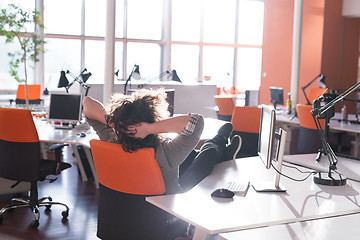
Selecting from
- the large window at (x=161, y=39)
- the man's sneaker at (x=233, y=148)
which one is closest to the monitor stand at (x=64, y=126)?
the man's sneaker at (x=233, y=148)

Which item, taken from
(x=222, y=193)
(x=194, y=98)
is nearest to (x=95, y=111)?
(x=222, y=193)

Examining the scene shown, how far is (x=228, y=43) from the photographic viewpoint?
12914 millimetres

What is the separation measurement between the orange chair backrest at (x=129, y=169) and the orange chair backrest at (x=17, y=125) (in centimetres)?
142

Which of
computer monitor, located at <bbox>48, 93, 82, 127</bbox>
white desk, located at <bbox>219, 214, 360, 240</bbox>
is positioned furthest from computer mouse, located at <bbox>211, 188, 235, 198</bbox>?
computer monitor, located at <bbox>48, 93, 82, 127</bbox>

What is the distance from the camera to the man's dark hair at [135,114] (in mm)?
2383

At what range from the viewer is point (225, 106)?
7332mm

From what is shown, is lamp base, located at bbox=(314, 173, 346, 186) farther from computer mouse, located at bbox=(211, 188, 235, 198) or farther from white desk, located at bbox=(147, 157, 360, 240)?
computer mouse, located at bbox=(211, 188, 235, 198)

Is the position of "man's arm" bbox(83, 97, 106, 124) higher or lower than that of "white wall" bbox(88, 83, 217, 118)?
higher

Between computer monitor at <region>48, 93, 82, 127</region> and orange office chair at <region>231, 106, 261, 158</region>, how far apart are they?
1.72 metres

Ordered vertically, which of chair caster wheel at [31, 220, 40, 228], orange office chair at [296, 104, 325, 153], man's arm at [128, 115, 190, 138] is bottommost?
A: chair caster wheel at [31, 220, 40, 228]

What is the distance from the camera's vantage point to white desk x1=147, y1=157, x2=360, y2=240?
6.74 ft

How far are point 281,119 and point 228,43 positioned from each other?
6.74m

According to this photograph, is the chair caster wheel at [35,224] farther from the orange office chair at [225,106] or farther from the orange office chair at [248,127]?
the orange office chair at [225,106]

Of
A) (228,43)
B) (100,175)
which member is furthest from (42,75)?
(100,175)
